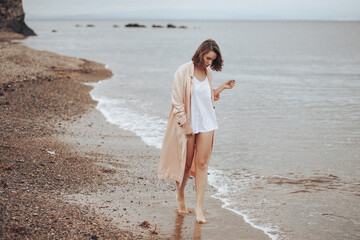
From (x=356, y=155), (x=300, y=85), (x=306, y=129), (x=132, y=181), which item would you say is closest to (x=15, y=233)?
(x=132, y=181)

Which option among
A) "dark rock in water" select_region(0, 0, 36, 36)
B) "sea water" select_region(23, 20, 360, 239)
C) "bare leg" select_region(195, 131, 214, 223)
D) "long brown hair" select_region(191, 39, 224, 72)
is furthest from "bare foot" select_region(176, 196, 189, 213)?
"dark rock in water" select_region(0, 0, 36, 36)

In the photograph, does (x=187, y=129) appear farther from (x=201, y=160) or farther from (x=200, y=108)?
(x=201, y=160)

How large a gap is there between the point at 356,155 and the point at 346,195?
2955 mm

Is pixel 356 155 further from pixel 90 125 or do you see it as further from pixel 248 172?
pixel 90 125

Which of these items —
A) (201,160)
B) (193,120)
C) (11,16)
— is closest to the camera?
(193,120)

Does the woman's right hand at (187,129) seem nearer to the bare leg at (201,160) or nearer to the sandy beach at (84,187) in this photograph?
the bare leg at (201,160)

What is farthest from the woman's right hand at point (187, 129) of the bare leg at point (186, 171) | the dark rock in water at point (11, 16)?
the dark rock in water at point (11, 16)

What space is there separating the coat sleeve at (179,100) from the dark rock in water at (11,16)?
6430cm

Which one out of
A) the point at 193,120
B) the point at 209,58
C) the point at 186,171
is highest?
the point at 209,58

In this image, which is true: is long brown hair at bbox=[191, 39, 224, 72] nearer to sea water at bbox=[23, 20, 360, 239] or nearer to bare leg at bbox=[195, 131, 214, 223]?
bare leg at bbox=[195, 131, 214, 223]

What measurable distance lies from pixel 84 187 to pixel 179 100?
2.01 m

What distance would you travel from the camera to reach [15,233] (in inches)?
146

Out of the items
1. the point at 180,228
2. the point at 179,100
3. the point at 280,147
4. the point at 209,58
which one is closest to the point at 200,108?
the point at 179,100

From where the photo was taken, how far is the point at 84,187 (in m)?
5.77
